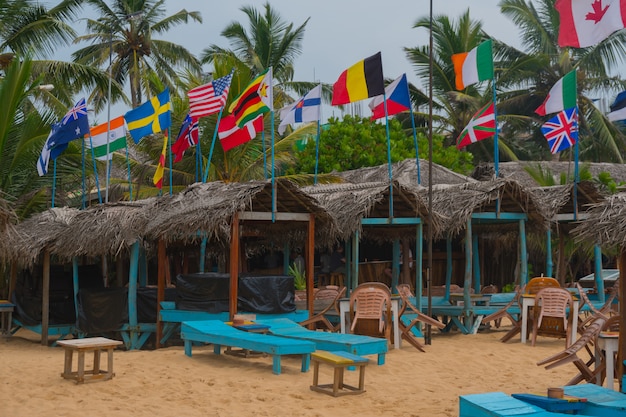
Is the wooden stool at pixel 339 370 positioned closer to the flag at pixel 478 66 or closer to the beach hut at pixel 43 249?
the beach hut at pixel 43 249

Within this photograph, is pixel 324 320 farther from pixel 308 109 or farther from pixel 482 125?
pixel 482 125

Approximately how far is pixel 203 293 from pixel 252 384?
160 inches

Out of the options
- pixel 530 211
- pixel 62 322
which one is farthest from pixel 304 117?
pixel 62 322

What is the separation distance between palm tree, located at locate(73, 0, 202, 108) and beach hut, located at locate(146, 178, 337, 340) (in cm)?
1756

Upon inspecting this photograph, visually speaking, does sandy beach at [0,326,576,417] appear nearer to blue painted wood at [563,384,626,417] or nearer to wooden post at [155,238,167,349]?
wooden post at [155,238,167,349]

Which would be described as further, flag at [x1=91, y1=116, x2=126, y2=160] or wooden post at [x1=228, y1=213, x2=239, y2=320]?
flag at [x1=91, y1=116, x2=126, y2=160]

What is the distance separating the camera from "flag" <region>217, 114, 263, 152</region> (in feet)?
47.7

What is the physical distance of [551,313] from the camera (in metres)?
12.9

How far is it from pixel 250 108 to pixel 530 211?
5.60 metres

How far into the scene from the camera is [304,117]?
16469 millimetres

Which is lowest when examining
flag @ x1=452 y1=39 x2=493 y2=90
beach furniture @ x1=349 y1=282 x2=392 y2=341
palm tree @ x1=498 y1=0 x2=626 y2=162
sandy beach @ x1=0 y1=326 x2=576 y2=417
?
sandy beach @ x1=0 y1=326 x2=576 y2=417

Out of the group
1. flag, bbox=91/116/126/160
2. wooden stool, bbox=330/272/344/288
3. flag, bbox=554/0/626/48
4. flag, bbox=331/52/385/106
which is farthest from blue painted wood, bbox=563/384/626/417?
wooden stool, bbox=330/272/344/288

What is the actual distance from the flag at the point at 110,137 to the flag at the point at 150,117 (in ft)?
1.89

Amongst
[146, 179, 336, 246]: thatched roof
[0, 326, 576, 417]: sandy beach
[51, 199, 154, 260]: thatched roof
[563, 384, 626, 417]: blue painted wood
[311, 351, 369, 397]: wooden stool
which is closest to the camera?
[563, 384, 626, 417]: blue painted wood
